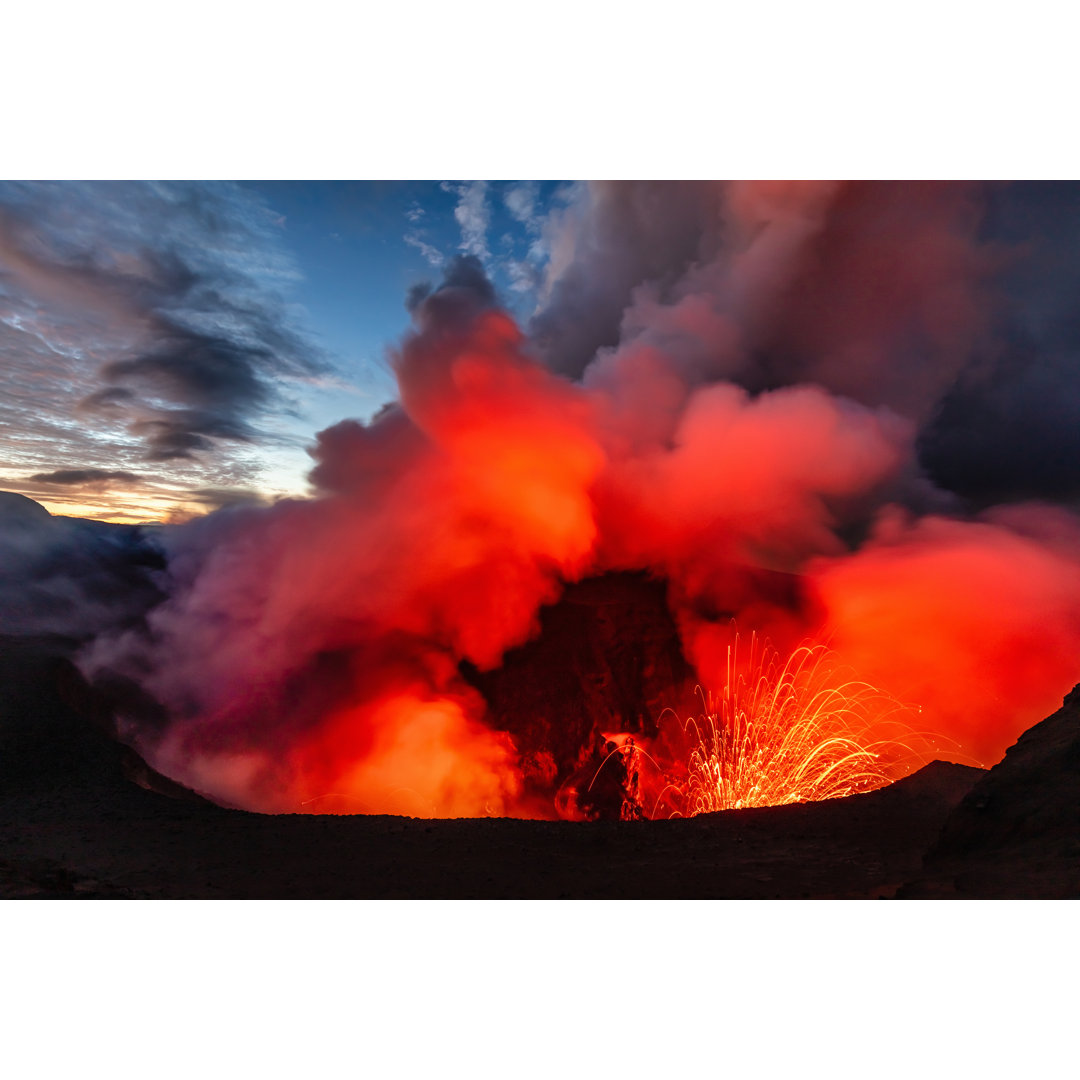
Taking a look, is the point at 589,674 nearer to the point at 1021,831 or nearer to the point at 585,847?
the point at 585,847

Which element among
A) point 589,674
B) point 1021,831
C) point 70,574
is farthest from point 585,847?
point 70,574

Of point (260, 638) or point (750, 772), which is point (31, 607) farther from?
point (750, 772)

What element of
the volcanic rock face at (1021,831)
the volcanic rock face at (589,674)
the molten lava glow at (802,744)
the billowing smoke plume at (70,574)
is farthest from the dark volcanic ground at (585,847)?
the volcanic rock face at (589,674)

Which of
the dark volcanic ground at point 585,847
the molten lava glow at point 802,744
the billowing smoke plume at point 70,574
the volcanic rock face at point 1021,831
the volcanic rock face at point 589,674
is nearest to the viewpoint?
the volcanic rock face at point 1021,831

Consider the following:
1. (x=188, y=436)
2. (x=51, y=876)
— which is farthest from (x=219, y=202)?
(x=51, y=876)

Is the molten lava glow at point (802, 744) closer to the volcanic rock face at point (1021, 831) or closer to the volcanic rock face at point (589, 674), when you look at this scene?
the volcanic rock face at point (589, 674)

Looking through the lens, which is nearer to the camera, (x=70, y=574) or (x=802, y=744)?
(x=802, y=744)

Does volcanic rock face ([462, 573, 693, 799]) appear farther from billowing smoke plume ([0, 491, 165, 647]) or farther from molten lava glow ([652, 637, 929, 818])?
billowing smoke plume ([0, 491, 165, 647])
